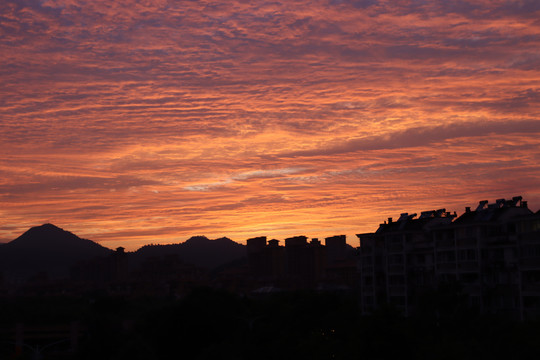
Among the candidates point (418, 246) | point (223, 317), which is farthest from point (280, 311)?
point (418, 246)

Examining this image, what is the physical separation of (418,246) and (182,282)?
12655 centimetres

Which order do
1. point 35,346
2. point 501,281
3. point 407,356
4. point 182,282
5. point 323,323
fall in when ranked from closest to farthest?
point 407,356 < point 501,281 < point 323,323 < point 35,346 < point 182,282

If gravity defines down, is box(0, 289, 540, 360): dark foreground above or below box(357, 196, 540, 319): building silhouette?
below

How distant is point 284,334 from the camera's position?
55.0 m

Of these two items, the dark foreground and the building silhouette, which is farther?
the building silhouette

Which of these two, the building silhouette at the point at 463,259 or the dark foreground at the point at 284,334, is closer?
the dark foreground at the point at 284,334

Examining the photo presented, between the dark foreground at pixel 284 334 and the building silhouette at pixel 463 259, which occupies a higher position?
the building silhouette at pixel 463 259

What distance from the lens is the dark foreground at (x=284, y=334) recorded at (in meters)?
33.5

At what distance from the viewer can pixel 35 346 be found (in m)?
94.7

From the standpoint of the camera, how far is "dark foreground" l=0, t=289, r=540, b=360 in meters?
33.5

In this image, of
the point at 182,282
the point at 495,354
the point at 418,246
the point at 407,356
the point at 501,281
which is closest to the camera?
the point at 407,356

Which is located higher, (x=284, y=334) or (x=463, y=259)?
(x=463, y=259)

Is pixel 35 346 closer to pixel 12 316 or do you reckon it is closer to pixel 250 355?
pixel 12 316

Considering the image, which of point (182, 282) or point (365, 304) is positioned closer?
point (365, 304)
